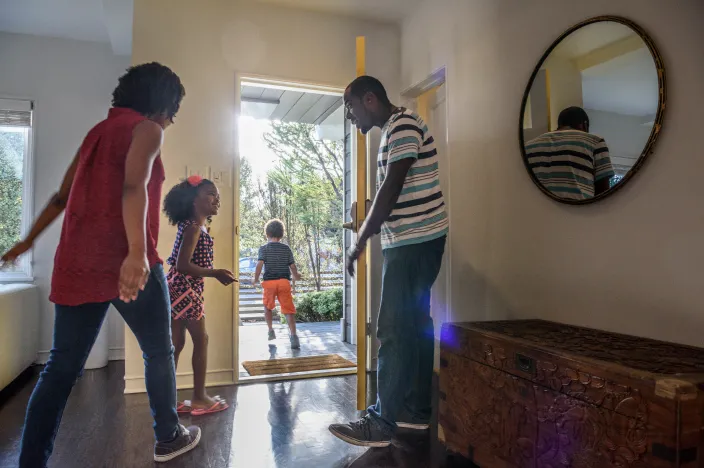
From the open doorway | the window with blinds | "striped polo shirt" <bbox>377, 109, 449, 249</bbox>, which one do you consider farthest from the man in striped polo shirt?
the open doorway

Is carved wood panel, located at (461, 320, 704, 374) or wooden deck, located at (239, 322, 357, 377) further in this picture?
wooden deck, located at (239, 322, 357, 377)

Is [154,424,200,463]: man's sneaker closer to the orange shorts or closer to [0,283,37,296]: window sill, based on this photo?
[0,283,37,296]: window sill

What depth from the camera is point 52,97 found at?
3.62m

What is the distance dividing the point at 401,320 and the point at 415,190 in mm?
527

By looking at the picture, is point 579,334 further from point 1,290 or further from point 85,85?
point 85,85

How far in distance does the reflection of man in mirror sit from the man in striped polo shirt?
486 millimetres

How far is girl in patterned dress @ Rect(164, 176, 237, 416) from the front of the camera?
2.28 m

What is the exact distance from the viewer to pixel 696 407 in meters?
1.01

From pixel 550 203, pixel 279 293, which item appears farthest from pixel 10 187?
pixel 550 203

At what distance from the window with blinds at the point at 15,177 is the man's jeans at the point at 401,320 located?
3.03m

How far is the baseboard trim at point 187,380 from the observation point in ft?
9.16

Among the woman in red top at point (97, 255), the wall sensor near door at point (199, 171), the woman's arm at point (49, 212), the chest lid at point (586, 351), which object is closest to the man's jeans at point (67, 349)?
the woman in red top at point (97, 255)

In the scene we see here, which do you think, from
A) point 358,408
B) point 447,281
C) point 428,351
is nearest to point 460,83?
point 447,281

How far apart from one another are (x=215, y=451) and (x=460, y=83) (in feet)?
7.36
